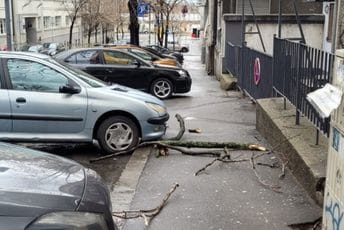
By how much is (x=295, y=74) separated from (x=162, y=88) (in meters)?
8.33

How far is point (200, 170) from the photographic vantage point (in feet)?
20.7

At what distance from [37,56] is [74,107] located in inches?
36.0

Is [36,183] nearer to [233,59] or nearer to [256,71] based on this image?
[256,71]

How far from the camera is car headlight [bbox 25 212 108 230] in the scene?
2.62m

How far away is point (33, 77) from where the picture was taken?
7.42m

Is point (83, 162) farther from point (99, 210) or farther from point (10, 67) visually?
point (99, 210)

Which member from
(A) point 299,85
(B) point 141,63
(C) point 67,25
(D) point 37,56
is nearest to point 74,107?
(D) point 37,56

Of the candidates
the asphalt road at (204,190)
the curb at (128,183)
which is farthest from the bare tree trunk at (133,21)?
the curb at (128,183)

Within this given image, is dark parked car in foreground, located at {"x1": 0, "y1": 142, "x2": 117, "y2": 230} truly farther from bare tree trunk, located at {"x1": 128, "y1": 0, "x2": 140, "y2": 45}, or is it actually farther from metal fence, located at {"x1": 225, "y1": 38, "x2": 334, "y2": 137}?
bare tree trunk, located at {"x1": 128, "y1": 0, "x2": 140, "y2": 45}

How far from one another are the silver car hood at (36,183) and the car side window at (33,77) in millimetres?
3842

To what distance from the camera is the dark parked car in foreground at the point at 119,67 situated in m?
14.7

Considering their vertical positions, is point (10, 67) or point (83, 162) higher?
point (10, 67)

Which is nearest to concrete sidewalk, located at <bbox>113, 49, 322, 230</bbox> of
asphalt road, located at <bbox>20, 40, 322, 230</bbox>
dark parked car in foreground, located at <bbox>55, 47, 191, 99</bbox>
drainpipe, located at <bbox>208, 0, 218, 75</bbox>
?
asphalt road, located at <bbox>20, 40, 322, 230</bbox>

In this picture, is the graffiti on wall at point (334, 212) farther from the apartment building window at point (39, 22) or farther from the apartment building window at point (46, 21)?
the apartment building window at point (46, 21)
